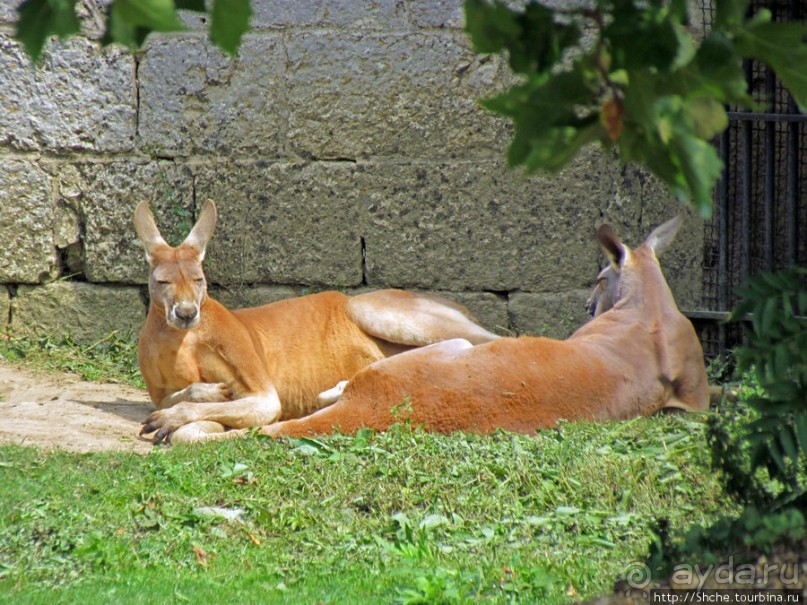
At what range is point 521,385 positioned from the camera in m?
5.45

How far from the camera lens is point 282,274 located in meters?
7.52

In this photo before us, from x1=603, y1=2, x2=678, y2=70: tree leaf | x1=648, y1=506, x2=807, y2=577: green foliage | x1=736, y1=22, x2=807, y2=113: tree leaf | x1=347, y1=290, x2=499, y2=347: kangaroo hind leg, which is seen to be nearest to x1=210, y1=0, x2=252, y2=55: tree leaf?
x1=603, y1=2, x2=678, y2=70: tree leaf

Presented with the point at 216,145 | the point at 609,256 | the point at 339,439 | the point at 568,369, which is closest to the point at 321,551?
the point at 339,439

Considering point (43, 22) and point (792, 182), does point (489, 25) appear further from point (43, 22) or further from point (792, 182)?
point (792, 182)

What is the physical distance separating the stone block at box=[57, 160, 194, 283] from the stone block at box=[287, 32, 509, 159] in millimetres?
941

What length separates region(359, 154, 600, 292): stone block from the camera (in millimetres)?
7199

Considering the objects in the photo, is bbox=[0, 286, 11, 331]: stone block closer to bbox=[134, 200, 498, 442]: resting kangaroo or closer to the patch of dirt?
the patch of dirt

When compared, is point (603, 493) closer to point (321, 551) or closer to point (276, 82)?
point (321, 551)

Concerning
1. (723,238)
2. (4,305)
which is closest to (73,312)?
(4,305)

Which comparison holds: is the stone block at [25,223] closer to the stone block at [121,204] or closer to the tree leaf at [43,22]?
the stone block at [121,204]

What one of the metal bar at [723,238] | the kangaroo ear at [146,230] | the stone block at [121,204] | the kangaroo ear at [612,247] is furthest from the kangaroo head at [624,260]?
the stone block at [121,204]

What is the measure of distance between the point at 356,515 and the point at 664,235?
123 inches

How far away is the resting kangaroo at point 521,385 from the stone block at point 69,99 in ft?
10.1

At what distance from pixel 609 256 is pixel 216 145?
288 cm
